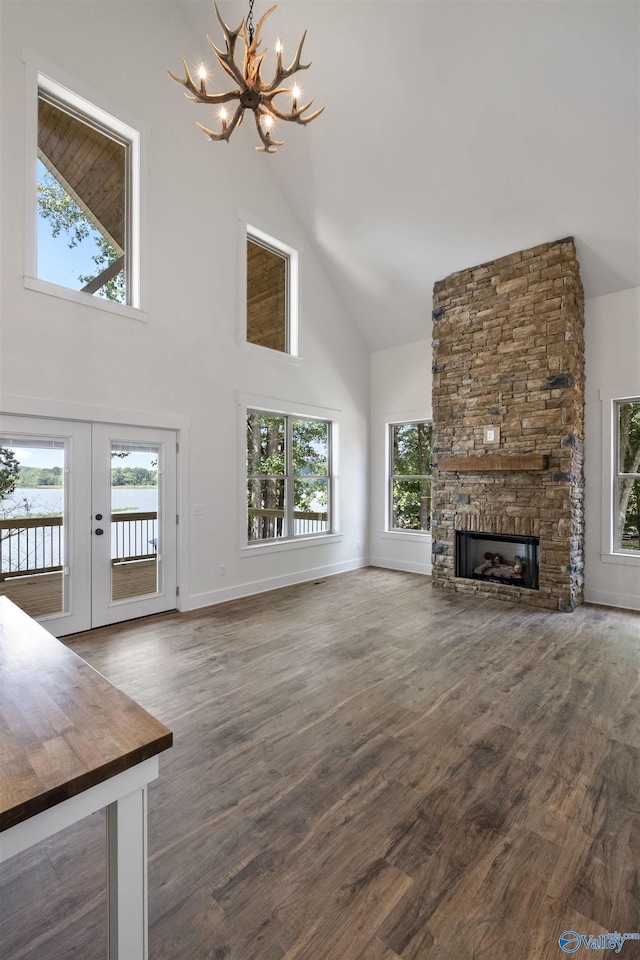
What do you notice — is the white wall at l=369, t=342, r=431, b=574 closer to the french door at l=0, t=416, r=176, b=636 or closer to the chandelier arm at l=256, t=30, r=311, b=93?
the french door at l=0, t=416, r=176, b=636

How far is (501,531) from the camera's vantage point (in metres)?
5.24

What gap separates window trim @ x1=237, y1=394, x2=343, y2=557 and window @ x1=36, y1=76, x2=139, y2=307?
1.68 m

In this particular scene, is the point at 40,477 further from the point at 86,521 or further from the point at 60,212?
the point at 60,212

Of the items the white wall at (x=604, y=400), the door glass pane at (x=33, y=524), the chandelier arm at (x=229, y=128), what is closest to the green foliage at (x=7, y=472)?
the door glass pane at (x=33, y=524)

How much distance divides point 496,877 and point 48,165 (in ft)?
18.4

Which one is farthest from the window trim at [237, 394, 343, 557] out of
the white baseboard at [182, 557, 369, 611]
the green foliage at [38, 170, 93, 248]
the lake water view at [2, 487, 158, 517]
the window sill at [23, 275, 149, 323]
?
the green foliage at [38, 170, 93, 248]

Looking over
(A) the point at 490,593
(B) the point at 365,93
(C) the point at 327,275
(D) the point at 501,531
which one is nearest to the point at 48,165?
(B) the point at 365,93

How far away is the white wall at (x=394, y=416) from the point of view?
6520 mm

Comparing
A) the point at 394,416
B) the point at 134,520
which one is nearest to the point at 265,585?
the point at 134,520

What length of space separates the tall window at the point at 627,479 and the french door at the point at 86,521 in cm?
492

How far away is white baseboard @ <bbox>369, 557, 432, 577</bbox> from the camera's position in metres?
6.48

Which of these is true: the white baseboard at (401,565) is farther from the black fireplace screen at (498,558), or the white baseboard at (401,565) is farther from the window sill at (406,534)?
the black fireplace screen at (498,558)

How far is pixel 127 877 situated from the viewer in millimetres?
989

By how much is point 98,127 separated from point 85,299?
1.77 meters
